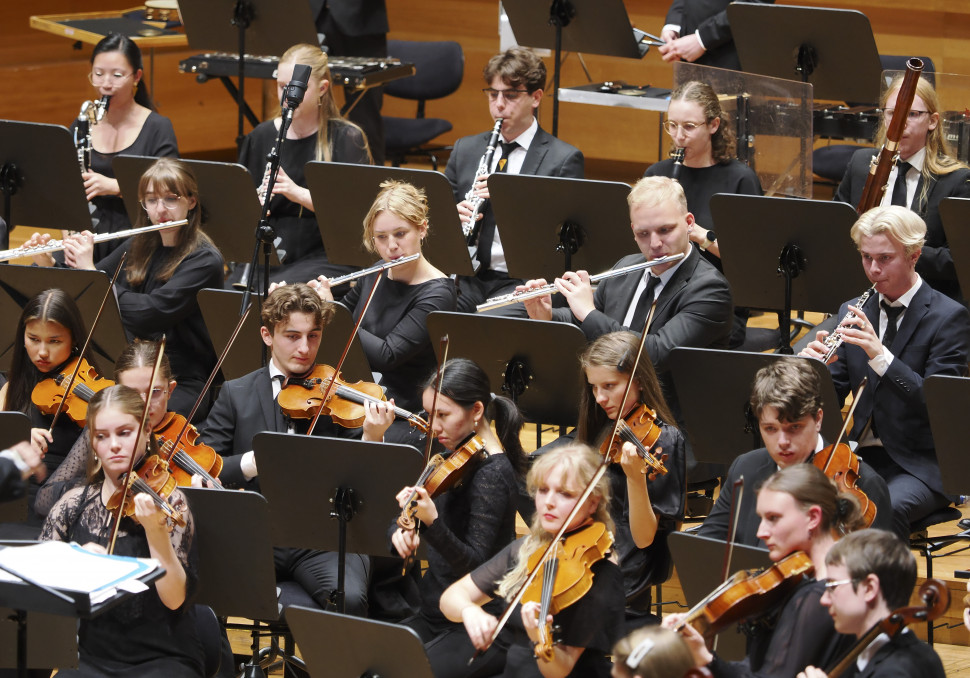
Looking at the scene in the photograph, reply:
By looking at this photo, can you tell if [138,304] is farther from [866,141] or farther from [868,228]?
[866,141]

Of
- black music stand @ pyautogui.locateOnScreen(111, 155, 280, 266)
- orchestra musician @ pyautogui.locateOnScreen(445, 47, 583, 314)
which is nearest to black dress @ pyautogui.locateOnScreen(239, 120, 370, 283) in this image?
black music stand @ pyautogui.locateOnScreen(111, 155, 280, 266)

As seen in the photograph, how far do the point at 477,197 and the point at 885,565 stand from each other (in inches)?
88.6

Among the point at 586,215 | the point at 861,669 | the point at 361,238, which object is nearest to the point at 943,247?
the point at 586,215

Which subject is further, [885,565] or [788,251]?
[788,251]

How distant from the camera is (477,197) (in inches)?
163

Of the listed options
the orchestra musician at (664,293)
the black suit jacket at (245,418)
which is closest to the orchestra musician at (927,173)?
the orchestra musician at (664,293)

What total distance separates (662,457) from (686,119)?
1402 mm

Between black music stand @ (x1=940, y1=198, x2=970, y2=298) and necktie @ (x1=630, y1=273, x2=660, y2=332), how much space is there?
76 cm

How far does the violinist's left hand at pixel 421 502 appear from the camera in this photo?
106 inches

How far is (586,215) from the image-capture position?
12.2 feet

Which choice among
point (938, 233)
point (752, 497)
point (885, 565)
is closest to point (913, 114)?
point (938, 233)

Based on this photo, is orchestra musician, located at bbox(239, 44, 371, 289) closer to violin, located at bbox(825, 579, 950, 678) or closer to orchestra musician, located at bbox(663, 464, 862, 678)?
orchestra musician, located at bbox(663, 464, 862, 678)

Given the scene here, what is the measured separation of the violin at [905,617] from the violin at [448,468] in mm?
926

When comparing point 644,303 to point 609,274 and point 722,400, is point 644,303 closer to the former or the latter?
point 609,274
